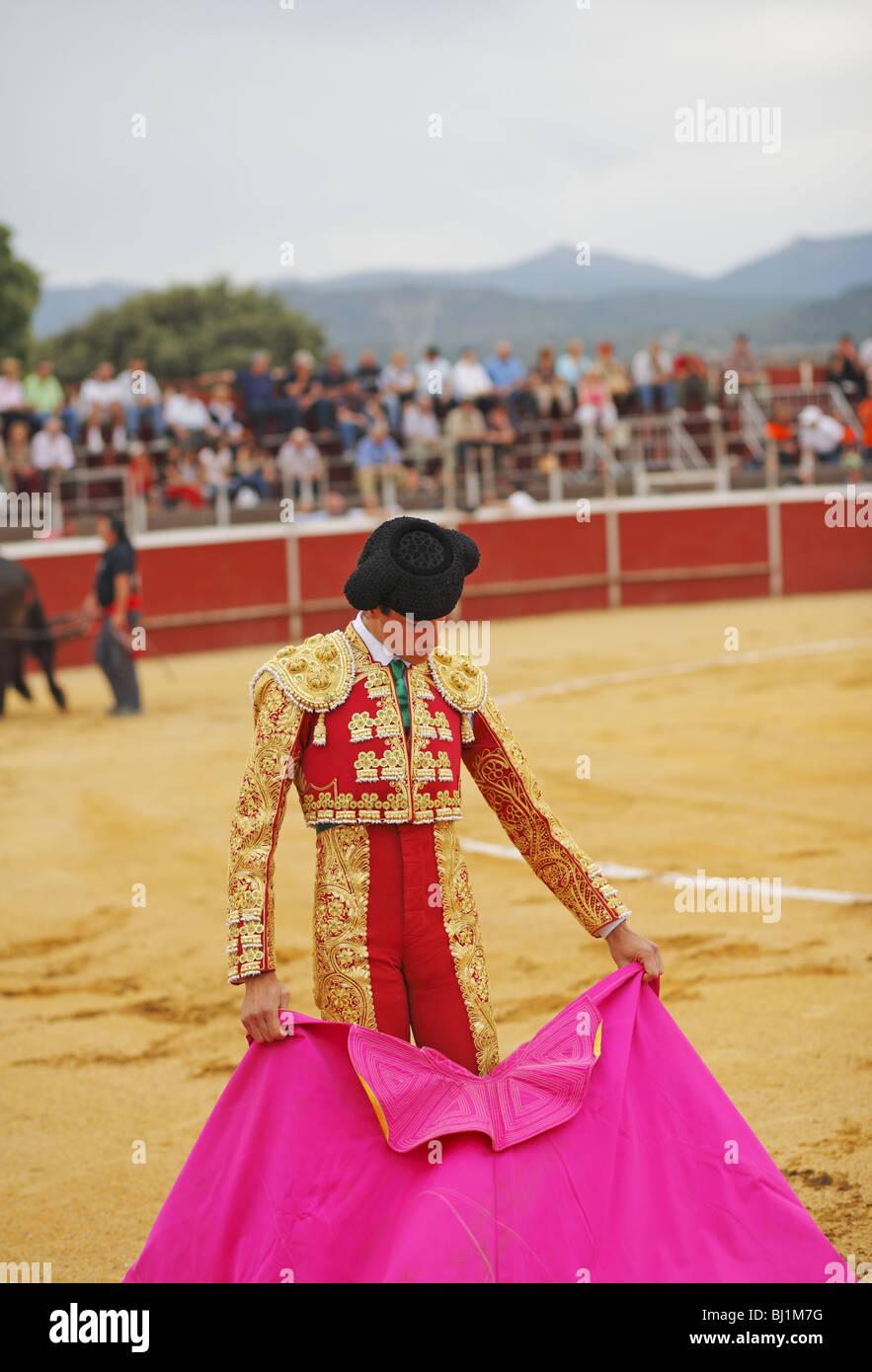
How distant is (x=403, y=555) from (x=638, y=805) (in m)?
4.43

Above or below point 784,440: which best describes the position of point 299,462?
below

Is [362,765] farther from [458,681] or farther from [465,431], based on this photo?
[465,431]

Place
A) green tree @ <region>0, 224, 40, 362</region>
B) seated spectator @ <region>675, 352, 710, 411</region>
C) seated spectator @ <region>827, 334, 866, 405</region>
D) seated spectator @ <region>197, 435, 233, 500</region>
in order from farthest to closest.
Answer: green tree @ <region>0, 224, 40, 362</region>
seated spectator @ <region>827, 334, 866, 405</region>
seated spectator @ <region>675, 352, 710, 411</region>
seated spectator @ <region>197, 435, 233, 500</region>

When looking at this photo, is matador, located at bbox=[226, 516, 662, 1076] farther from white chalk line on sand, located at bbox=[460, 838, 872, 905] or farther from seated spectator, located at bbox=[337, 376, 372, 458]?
seated spectator, located at bbox=[337, 376, 372, 458]

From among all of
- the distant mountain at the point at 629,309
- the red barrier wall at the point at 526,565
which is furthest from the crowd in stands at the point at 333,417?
the distant mountain at the point at 629,309

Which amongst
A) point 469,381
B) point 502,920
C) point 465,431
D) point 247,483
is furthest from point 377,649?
point 469,381

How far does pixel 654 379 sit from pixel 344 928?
1506 cm

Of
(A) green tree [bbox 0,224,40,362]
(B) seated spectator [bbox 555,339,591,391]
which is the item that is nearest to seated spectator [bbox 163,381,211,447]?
(B) seated spectator [bbox 555,339,591,391]

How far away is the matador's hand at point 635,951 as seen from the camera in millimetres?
2557

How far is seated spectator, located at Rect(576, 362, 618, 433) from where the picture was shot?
15898 mm

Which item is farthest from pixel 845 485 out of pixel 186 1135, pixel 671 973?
pixel 186 1135

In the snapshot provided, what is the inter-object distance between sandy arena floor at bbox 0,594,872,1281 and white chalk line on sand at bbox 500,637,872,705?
12 cm

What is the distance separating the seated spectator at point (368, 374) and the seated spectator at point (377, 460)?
114cm

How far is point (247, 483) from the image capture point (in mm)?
14367
